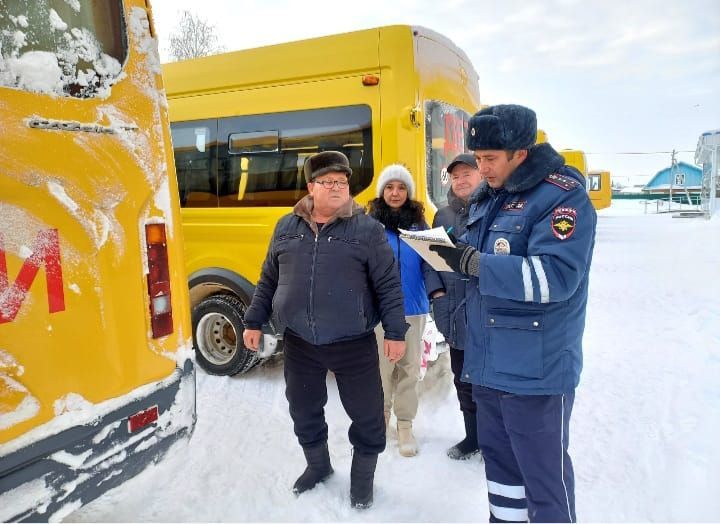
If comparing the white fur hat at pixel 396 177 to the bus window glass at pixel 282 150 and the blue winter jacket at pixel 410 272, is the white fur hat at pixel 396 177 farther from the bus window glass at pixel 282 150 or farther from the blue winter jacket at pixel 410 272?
the bus window glass at pixel 282 150

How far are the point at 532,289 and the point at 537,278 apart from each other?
0.04m

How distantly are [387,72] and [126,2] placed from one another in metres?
1.92

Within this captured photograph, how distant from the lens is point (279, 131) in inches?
160

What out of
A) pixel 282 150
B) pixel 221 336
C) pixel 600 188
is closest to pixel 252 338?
pixel 282 150

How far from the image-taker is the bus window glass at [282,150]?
12.5ft

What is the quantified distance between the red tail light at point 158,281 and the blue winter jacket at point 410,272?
133 cm

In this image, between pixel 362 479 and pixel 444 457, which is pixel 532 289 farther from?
pixel 444 457

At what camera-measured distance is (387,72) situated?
3.64m

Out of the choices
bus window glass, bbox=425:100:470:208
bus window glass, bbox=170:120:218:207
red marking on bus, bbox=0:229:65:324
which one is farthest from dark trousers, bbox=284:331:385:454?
bus window glass, bbox=170:120:218:207

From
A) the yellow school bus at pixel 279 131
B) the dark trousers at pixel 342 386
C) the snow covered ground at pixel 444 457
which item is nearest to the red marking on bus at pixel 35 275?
the snow covered ground at pixel 444 457

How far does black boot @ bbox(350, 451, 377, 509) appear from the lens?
102 inches

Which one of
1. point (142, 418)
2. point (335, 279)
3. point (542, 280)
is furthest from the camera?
point (335, 279)

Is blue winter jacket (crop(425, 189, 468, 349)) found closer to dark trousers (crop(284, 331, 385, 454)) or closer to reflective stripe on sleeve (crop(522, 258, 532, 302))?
dark trousers (crop(284, 331, 385, 454))

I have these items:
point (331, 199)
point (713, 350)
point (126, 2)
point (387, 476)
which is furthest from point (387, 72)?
point (713, 350)
